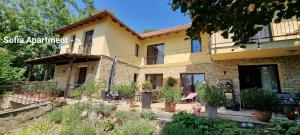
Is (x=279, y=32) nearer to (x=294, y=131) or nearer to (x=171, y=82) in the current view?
(x=294, y=131)

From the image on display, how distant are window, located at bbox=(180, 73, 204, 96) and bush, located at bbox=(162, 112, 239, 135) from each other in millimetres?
6834

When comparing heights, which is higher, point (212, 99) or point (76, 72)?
point (76, 72)

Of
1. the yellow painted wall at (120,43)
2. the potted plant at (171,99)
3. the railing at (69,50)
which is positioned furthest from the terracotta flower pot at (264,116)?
the railing at (69,50)

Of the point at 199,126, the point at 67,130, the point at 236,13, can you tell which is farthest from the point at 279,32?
the point at 67,130

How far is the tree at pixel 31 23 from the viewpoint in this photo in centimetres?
1719

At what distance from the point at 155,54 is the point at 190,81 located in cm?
422

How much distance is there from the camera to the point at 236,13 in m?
3.16

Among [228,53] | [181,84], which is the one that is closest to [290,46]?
[228,53]

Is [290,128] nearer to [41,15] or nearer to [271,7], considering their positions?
[271,7]

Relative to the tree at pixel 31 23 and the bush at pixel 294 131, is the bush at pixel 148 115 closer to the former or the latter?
the bush at pixel 294 131

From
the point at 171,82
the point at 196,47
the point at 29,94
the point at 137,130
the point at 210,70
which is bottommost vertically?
the point at 137,130

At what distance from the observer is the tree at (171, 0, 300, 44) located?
298 cm

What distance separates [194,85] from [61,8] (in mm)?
19616

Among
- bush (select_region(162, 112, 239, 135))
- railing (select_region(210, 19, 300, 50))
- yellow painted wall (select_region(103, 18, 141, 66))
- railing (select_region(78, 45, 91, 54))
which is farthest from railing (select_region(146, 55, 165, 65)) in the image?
bush (select_region(162, 112, 239, 135))
